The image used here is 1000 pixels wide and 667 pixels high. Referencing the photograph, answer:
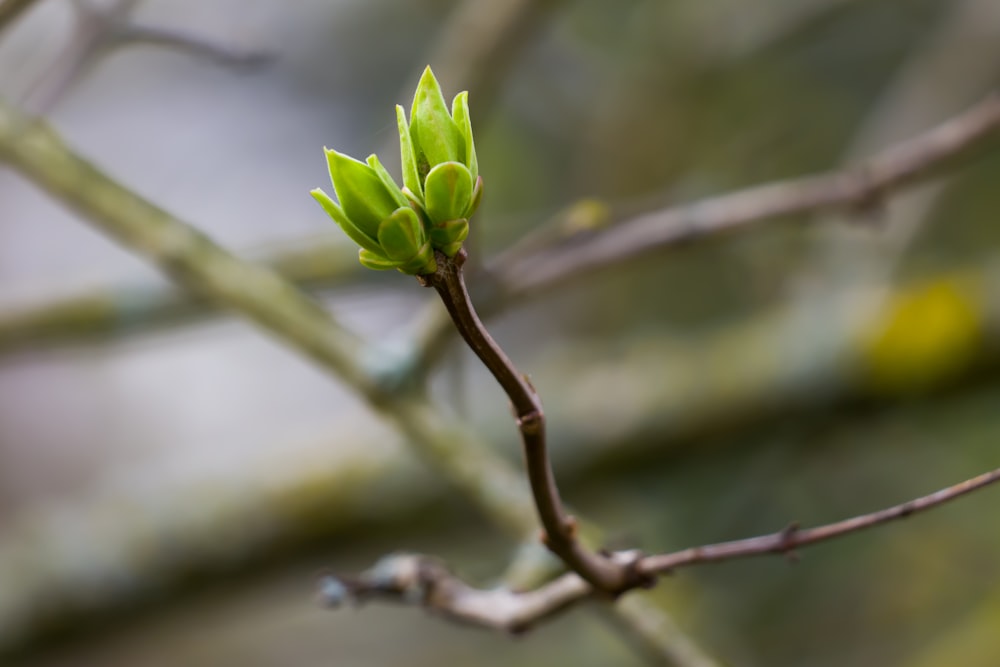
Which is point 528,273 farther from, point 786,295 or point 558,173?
point 558,173

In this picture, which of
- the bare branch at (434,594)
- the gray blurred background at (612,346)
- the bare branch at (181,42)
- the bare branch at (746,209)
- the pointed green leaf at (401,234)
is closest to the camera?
the pointed green leaf at (401,234)

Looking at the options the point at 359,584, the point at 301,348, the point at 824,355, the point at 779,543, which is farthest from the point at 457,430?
the point at 824,355

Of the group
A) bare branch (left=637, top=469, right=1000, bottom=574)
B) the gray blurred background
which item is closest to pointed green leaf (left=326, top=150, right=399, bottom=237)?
bare branch (left=637, top=469, right=1000, bottom=574)

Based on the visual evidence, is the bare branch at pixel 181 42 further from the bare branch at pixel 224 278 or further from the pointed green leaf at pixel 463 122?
the pointed green leaf at pixel 463 122

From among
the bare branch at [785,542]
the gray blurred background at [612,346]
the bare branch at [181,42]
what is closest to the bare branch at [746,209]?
the gray blurred background at [612,346]

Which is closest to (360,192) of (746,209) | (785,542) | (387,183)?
(387,183)

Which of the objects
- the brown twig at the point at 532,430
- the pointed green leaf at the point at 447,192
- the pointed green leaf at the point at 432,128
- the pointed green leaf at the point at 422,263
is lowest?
the brown twig at the point at 532,430

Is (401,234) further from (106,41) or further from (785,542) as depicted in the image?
(106,41)

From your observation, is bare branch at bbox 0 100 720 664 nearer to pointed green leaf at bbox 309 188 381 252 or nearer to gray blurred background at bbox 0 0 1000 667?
gray blurred background at bbox 0 0 1000 667
